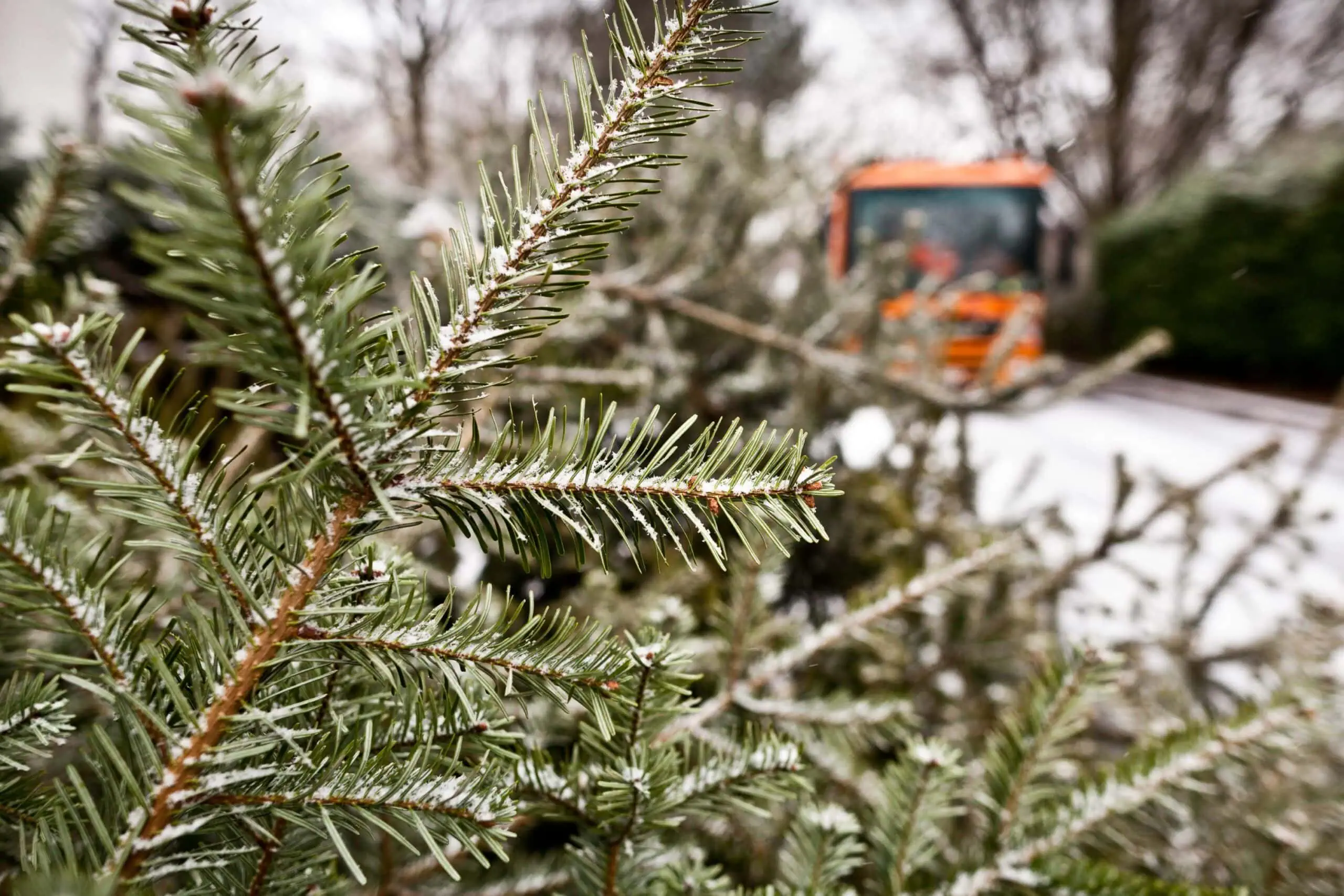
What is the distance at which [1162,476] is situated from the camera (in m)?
1.74

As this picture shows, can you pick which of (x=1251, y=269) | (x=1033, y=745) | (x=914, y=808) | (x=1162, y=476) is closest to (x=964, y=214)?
(x=1251, y=269)

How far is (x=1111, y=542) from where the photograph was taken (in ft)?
4.61

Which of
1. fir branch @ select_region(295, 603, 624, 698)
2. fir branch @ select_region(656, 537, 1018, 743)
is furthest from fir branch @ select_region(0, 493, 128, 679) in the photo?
fir branch @ select_region(656, 537, 1018, 743)

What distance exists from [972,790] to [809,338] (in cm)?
109

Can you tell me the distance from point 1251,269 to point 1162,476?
1284 centimetres

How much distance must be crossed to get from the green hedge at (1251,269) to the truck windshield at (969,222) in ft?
9.03

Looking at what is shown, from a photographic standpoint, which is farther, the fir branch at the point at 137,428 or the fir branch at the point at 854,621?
the fir branch at the point at 854,621

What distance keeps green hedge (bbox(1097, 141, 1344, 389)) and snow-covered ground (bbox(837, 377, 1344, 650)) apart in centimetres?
98

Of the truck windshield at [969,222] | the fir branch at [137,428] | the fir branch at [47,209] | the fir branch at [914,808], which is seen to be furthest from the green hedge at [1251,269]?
the fir branch at [137,428]

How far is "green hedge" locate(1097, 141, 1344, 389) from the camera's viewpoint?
10594mm

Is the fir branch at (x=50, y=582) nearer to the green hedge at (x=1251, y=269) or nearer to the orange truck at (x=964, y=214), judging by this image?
the orange truck at (x=964, y=214)

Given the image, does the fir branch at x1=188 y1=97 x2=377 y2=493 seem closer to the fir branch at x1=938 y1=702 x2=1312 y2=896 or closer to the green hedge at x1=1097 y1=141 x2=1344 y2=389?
the fir branch at x1=938 y1=702 x2=1312 y2=896

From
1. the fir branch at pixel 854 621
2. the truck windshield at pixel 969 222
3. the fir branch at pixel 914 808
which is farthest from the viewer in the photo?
the truck windshield at pixel 969 222

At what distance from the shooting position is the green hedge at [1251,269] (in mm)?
10594
